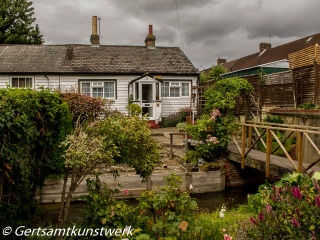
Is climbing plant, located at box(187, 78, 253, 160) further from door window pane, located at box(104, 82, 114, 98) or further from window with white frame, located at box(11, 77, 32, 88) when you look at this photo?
window with white frame, located at box(11, 77, 32, 88)

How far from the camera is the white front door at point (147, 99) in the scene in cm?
1850

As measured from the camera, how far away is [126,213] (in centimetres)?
397

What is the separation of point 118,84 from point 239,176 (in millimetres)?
11520

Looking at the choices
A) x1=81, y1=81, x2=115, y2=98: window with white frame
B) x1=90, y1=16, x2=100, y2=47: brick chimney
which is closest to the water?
x1=81, y1=81, x2=115, y2=98: window with white frame

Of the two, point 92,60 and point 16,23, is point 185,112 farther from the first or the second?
point 16,23

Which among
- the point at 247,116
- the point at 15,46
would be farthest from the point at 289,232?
the point at 15,46

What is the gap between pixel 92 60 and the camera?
1944 centimetres

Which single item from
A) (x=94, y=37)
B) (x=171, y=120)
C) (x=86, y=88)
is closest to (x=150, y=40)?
(x=94, y=37)

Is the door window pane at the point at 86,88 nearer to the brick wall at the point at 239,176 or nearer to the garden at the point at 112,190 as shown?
the brick wall at the point at 239,176

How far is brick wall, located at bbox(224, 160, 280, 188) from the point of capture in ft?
33.3

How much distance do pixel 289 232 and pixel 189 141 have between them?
7.91 meters

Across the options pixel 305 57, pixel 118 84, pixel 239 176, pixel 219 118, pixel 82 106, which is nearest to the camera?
pixel 219 118

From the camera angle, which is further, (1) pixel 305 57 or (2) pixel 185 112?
(2) pixel 185 112

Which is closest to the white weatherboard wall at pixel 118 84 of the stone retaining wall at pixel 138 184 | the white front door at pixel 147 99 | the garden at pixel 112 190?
the white front door at pixel 147 99
